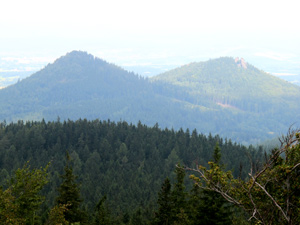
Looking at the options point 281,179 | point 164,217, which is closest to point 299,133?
point 281,179

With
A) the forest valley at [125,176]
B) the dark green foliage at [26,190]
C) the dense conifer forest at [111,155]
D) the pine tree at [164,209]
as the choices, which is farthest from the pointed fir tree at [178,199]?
the dense conifer forest at [111,155]

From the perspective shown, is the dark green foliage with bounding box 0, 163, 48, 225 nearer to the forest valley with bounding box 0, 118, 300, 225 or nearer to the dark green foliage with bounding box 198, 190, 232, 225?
the forest valley with bounding box 0, 118, 300, 225

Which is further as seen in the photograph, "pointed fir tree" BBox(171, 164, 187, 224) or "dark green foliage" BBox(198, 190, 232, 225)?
"pointed fir tree" BBox(171, 164, 187, 224)

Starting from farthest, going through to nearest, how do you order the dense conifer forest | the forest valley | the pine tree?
the dense conifer forest < the pine tree < the forest valley

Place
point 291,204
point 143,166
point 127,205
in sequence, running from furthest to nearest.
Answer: point 143,166 → point 127,205 → point 291,204

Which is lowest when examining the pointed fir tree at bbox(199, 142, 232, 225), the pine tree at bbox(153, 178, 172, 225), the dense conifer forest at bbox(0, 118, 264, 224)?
the dense conifer forest at bbox(0, 118, 264, 224)

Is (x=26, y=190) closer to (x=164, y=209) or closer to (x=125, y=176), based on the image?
(x=164, y=209)

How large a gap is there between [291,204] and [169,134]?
17635cm

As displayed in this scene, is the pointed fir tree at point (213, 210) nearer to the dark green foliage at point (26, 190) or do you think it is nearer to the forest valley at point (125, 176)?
the forest valley at point (125, 176)

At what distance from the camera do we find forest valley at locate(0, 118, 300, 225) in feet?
66.2

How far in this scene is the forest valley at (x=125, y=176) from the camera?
2017cm

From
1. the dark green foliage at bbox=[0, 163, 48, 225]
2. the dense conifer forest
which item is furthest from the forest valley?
the dense conifer forest

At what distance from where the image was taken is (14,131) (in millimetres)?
184500

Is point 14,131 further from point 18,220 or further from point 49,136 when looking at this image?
point 18,220
